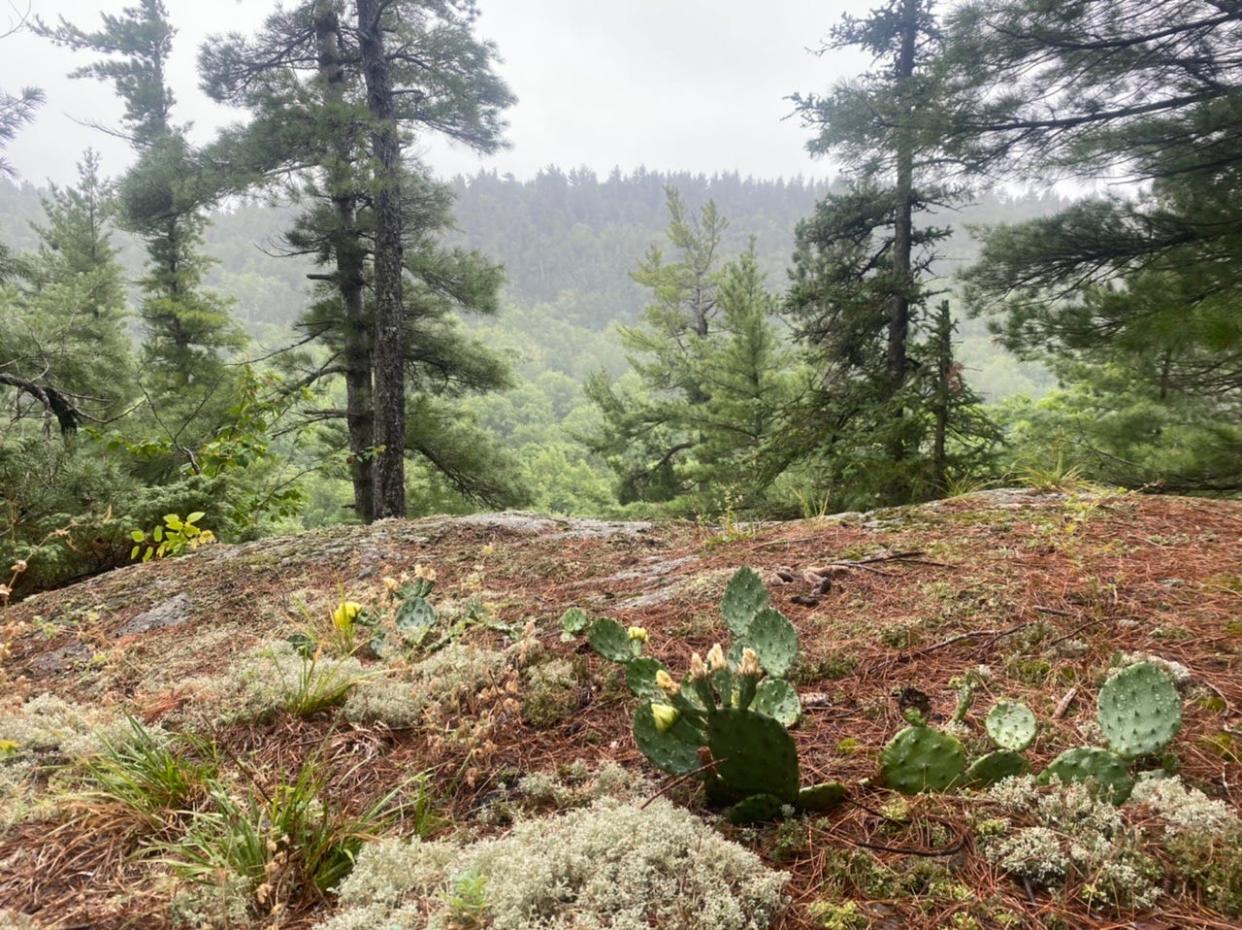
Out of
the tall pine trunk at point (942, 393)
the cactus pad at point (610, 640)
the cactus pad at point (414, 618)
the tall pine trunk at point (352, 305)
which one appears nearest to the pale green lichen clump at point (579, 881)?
the cactus pad at point (610, 640)

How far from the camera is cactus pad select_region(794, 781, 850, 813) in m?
1.39

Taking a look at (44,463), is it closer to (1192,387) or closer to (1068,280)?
(1068,280)

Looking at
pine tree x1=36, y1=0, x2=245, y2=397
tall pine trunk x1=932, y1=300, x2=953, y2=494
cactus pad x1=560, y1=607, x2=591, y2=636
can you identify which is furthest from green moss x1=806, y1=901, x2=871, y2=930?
pine tree x1=36, y1=0, x2=245, y2=397

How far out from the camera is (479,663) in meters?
2.17

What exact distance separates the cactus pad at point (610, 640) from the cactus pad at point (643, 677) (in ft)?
0.50

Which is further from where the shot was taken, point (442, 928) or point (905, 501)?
point (905, 501)

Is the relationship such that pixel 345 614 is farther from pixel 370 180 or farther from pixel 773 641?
pixel 370 180

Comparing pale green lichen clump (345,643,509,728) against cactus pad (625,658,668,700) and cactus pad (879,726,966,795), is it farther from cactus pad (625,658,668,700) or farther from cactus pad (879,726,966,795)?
cactus pad (879,726,966,795)

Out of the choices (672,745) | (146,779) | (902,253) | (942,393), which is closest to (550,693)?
(672,745)

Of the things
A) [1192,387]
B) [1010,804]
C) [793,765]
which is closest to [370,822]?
[793,765]

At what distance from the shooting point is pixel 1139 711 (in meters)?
1.44

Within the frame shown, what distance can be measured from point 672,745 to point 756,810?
25cm

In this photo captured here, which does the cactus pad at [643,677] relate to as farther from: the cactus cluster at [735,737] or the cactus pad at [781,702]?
the cactus pad at [781,702]

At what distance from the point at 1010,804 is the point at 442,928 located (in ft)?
3.70
